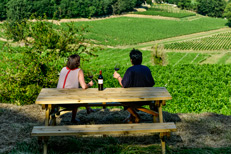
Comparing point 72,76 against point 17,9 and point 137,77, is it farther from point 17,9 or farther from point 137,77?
point 17,9

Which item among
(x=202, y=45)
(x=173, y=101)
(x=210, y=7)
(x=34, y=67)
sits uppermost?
(x=210, y=7)

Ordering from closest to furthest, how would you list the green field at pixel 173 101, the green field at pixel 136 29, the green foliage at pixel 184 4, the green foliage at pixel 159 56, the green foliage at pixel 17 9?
1. the green field at pixel 173 101
2. the green foliage at pixel 159 56
3. the green field at pixel 136 29
4. the green foliage at pixel 17 9
5. the green foliage at pixel 184 4

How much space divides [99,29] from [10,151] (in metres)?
74.8

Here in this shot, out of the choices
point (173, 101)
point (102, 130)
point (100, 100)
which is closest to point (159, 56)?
point (173, 101)

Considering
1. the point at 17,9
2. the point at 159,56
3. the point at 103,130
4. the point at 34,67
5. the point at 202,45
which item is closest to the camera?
the point at 103,130

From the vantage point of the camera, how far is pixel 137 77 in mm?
5371

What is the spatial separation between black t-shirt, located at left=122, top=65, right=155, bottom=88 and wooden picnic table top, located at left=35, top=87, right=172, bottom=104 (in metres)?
0.14

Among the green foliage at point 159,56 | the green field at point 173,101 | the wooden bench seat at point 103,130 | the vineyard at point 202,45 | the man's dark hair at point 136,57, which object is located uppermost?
the man's dark hair at point 136,57

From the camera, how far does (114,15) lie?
10456 cm

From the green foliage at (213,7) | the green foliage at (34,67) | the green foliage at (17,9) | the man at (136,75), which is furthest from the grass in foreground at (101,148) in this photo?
the green foliage at (213,7)

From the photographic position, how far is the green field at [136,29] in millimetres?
66188

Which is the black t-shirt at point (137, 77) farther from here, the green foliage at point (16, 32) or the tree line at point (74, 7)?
the tree line at point (74, 7)

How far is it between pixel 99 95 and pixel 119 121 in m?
1.54

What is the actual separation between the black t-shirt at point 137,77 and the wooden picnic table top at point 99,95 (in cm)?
14
